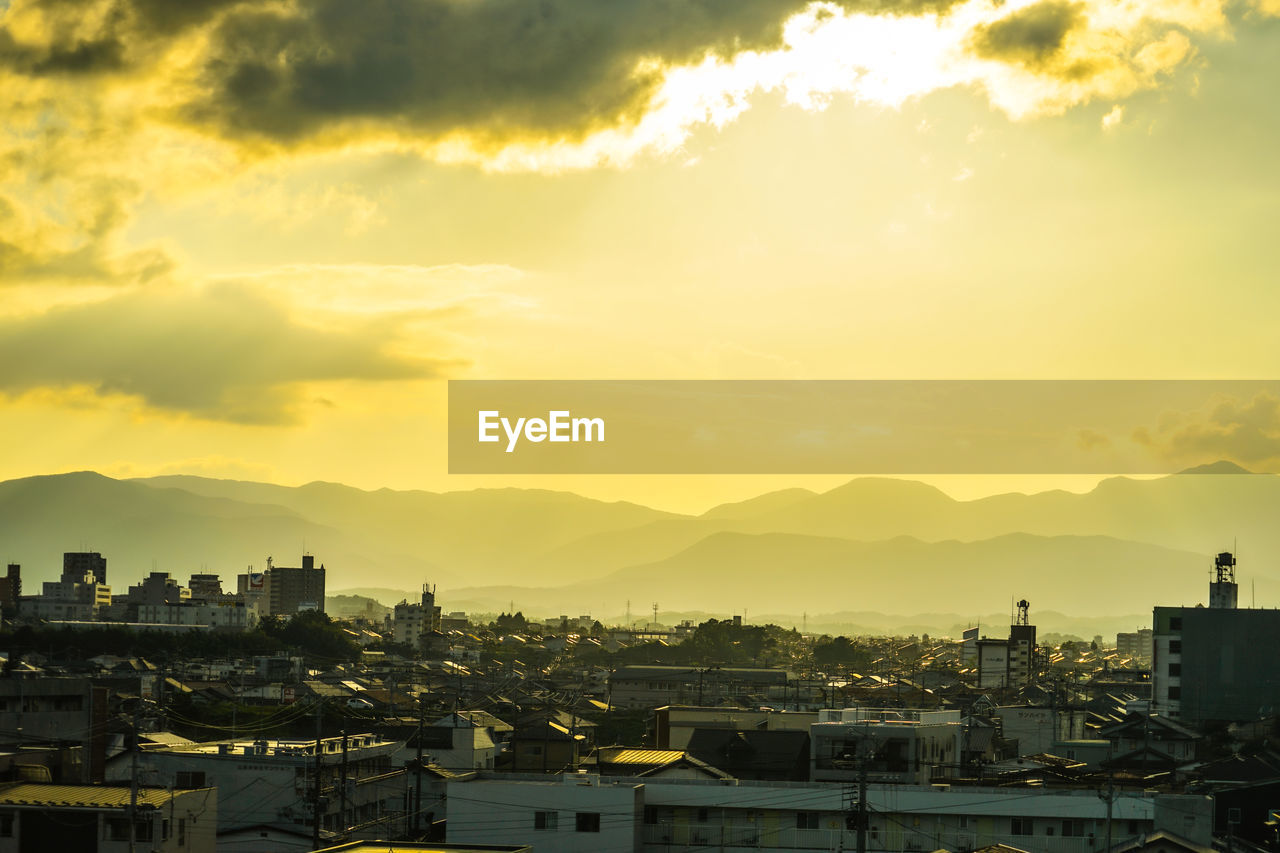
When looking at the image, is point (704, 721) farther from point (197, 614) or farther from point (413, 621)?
point (413, 621)

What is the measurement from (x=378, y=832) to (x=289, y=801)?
2.00 m

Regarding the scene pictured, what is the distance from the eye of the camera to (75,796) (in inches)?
927

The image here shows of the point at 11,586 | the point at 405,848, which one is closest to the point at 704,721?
the point at 405,848

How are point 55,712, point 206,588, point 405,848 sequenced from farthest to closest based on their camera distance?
point 206,588, point 55,712, point 405,848

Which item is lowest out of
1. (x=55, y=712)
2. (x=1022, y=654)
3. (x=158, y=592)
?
(x=158, y=592)

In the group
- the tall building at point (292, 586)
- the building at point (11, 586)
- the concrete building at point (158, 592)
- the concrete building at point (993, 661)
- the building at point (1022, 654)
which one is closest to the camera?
the building at point (1022, 654)

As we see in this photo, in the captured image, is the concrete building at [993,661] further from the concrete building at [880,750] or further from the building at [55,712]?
the building at [55,712]

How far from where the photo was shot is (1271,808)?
27.8m

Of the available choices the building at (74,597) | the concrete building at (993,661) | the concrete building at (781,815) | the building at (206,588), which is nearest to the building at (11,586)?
the building at (74,597)

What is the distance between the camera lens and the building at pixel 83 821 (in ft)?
74.1

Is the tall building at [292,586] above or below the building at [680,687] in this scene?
below

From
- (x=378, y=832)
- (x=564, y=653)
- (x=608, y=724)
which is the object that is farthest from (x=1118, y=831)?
(x=564, y=653)

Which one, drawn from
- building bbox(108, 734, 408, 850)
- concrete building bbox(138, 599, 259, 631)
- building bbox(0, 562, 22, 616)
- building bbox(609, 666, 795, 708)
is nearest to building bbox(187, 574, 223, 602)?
concrete building bbox(138, 599, 259, 631)

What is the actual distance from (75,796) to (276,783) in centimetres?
687
